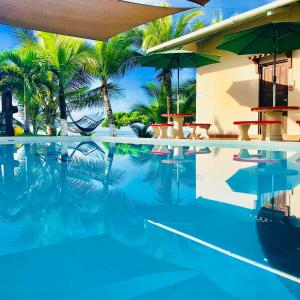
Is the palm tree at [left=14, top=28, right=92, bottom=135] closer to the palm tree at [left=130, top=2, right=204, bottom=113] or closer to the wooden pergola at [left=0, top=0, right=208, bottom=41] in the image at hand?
the palm tree at [left=130, top=2, right=204, bottom=113]

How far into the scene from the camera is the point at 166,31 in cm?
1534

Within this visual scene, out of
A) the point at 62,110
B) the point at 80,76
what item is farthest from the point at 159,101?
the point at 62,110

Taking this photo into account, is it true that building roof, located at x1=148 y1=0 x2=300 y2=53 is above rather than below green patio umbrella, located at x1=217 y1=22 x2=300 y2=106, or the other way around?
above

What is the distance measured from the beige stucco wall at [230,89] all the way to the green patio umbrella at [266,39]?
1.13 m

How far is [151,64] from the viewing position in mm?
12148

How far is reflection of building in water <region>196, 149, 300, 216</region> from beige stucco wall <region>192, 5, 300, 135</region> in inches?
172

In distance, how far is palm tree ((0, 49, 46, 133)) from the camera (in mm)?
15125

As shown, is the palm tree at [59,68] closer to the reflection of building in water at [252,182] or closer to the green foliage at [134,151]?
the green foliage at [134,151]

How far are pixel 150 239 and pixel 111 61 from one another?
14453 mm

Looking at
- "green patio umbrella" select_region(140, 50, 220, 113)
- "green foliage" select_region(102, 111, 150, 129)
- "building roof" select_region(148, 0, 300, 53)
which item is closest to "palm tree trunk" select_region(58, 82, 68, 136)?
"green foliage" select_region(102, 111, 150, 129)

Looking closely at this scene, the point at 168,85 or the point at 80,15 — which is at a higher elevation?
the point at 80,15

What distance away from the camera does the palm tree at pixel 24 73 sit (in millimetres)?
15125

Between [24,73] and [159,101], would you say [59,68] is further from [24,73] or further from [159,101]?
[159,101]

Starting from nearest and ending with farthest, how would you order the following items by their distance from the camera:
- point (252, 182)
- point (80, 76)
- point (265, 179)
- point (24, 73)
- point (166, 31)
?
point (252, 182) < point (265, 179) < point (24, 73) < point (166, 31) < point (80, 76)
